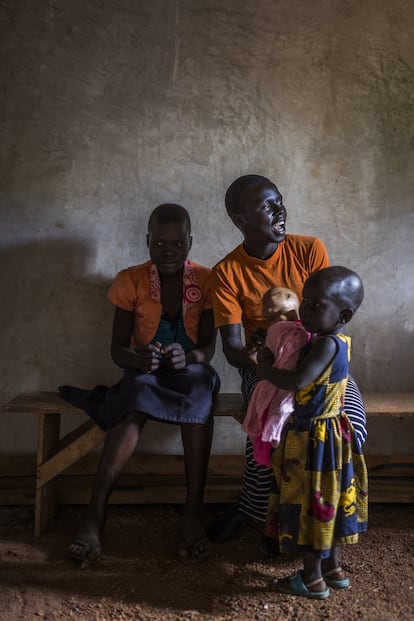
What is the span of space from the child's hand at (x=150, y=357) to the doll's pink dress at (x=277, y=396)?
1.96ft

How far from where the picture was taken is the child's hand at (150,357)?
3.25 metres

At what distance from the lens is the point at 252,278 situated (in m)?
3.45

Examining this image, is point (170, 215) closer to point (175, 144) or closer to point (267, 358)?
point (175, 144)

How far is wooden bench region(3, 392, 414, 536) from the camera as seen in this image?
3.39 metres

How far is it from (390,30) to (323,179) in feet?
2.92

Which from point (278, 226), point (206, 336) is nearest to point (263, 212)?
point (278, 226)

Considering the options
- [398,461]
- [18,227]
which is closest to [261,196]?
[18,227]

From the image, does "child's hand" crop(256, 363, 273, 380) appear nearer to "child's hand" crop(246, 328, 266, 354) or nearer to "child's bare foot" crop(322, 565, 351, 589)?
"child's hand" crop(246, 328, 266, 354)

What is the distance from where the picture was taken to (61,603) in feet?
8.97

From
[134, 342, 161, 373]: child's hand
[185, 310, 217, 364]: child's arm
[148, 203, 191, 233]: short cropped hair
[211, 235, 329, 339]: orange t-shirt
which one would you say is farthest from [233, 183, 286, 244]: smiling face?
[134, 342, 161, 373]: child's hand

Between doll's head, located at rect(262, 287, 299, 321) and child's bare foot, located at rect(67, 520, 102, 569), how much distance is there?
123 cm

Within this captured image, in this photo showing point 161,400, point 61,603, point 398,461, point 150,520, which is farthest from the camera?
point 398,461

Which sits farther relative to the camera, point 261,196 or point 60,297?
point 60,297

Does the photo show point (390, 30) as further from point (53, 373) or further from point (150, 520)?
point (150, 520)
